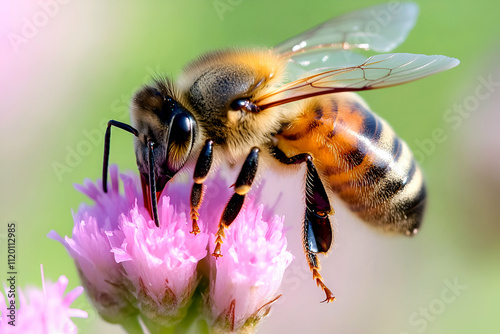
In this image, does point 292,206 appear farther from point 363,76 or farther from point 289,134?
point 363,76

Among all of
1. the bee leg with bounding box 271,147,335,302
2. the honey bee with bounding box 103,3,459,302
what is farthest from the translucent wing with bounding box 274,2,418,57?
the bee leg with bounding box 271,147,335,302

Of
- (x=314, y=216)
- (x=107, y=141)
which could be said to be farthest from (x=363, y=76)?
(x=107, y=141)

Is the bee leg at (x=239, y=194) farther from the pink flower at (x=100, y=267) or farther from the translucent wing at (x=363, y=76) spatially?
the pink flower at (x=100, y=267)

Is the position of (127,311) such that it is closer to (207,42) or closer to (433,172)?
(433,172)

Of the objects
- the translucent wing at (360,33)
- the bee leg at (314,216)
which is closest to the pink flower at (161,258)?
the bee leg at (314,216)

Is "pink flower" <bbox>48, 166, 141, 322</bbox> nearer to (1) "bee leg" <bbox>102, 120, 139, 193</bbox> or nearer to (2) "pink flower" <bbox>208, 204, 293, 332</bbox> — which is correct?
(1) "bee leg" <bbox>102, 120, 139, 193</bbox>

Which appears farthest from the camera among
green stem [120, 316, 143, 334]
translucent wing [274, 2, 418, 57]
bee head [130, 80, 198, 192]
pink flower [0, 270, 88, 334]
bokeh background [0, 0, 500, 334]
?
bokeh background [0, 0, 500, 334]

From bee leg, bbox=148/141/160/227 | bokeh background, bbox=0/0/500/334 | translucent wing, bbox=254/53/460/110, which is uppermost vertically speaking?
bee leg, bbox=148/141/160/227

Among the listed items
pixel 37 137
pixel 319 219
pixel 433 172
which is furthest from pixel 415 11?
pixel 37 137
